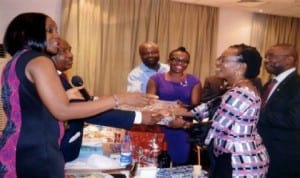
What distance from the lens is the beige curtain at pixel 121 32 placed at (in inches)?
222

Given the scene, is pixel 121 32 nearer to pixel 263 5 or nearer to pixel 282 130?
pixel 263 5

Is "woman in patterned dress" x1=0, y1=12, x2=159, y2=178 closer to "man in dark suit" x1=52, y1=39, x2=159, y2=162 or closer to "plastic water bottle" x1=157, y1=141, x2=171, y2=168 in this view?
"man in dark suit" x1=52, y1=39, x2=159, y2=162

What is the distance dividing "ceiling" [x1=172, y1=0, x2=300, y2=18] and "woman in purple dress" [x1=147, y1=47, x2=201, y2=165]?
3383 mm

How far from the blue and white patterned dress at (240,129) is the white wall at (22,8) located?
4.49 metres

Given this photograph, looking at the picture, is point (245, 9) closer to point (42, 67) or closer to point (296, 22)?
point (296, 22)

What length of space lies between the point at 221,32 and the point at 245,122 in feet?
17.9

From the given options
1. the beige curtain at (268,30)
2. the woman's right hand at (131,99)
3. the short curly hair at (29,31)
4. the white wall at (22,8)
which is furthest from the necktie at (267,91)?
the beige curtain at (268,30)

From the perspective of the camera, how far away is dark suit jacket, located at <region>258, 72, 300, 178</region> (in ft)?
8.27

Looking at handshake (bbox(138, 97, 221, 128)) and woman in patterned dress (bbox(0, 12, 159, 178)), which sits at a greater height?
woman in patterned dress (bbox(0, 12, 159, 178))

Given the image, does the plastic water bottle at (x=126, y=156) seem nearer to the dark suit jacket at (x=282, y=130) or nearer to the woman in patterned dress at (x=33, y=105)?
the woman in patterned dress at (x=33, y=105)

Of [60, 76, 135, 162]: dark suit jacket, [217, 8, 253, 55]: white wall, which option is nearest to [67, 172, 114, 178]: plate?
[60, 76, 135, 162]: dark suit jacket

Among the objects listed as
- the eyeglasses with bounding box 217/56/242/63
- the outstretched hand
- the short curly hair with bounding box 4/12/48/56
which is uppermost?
the short curly hair with bounding box 4/12/48/56

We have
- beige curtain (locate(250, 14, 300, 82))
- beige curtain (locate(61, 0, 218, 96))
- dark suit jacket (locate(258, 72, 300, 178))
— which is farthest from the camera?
beige curtain (locate(250, 14, 300, 82))

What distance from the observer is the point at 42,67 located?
127cm
